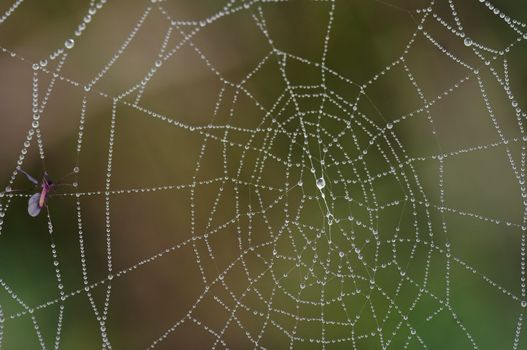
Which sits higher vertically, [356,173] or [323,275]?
[356,173]

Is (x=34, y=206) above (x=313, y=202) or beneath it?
beneath

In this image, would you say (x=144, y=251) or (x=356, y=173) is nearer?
(x=356, y=173)

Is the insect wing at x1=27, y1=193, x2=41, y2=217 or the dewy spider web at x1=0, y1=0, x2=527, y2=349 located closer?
the insect wing at x1=27, y1=193, x2=41, y2=217

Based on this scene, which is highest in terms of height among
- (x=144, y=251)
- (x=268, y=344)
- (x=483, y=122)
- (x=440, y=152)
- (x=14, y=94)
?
(x=483, y=122)

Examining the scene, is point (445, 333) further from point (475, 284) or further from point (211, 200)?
point (211, 200)

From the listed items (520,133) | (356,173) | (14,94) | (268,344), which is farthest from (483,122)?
(14,94)

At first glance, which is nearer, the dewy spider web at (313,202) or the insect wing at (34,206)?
the insect wing at (34,206)

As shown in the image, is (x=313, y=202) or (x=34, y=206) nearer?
(x=34, y=206)
